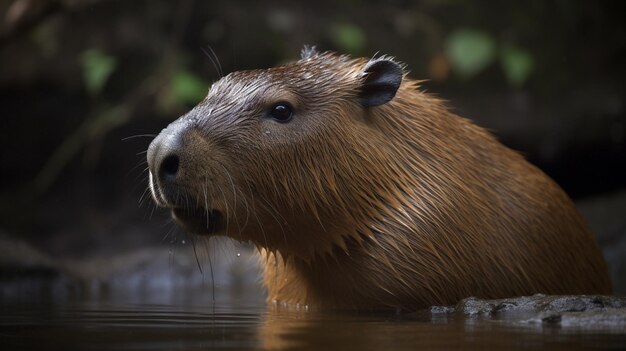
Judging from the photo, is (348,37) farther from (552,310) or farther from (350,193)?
(552,310)

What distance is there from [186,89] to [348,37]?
173 centimetres

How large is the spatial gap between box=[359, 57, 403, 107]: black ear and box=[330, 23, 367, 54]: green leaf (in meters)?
4.50

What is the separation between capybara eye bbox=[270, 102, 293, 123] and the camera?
16.7 ft

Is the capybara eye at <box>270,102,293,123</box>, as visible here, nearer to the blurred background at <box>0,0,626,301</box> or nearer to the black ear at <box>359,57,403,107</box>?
the black ear at <box>359,57,403,107</box>

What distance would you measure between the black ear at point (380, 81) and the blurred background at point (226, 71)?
4.24 meters

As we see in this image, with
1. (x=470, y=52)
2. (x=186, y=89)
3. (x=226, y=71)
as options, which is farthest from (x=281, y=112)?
(x=226, y=71)

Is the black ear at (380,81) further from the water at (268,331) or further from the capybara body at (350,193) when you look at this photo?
the water at (268,331)

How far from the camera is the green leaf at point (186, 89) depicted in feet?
31.7

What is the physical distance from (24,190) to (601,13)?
243 inches

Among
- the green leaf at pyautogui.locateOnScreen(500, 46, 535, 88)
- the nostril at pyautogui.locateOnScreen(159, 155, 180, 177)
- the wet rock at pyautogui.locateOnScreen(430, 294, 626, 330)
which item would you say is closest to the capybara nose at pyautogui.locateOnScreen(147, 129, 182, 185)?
the nostril at pyautogui.locateOnScreen(159, 155, 180, 177)

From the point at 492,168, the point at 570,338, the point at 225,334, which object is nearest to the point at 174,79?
the point at 492,168

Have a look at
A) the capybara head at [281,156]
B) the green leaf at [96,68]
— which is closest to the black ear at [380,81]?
the capybara head at [281,156]

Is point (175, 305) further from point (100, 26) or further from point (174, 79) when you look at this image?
point (100, 26)

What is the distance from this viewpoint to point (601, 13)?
980cm
